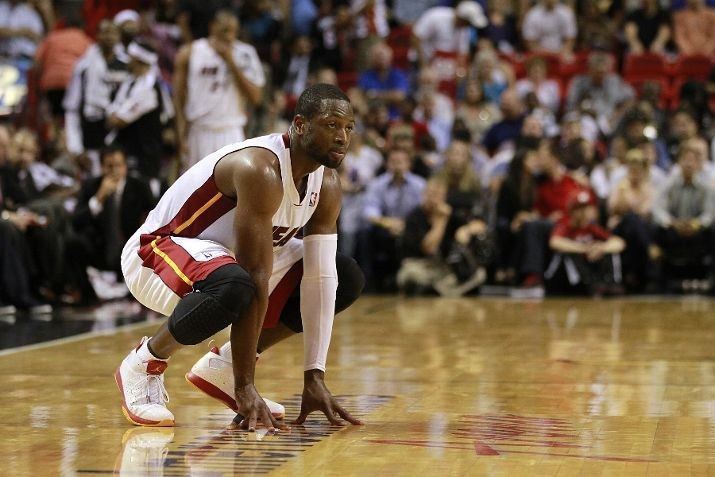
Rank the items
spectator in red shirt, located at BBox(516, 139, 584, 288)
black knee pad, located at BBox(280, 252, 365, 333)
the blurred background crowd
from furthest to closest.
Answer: spectator in red shirt, located at BBox(516, 139, 584, 288), the blurred background crowd, black knee pad, located at BBox(280, 252, 365, 333)

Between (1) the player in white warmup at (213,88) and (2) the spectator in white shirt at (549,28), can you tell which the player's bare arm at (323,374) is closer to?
(1) the player in white warmup at (213,88)

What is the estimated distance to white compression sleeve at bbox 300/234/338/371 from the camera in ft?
15.2

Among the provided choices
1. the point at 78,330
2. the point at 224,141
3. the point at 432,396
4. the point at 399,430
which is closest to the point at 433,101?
the point at 224,141

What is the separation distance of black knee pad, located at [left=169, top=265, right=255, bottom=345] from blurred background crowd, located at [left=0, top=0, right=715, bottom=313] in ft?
17.3

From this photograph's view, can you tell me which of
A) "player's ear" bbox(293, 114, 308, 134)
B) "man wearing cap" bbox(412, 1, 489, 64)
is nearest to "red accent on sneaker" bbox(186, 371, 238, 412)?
"player's ear" bbox(293, 114, 308, 134)

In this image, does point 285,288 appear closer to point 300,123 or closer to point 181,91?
point 300,123

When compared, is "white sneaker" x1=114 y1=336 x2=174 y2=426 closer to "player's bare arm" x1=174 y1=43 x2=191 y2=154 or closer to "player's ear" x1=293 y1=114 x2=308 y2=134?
"player's ear" x1=293 y1=114 x2=308 y2=134

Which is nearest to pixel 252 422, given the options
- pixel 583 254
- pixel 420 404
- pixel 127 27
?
pixel 420 404

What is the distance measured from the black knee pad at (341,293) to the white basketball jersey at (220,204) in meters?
0.27

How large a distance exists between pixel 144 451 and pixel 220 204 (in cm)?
94

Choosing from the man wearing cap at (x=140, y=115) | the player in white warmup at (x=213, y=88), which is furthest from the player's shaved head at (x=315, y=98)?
the man wearing cap at (x=140, y=115)

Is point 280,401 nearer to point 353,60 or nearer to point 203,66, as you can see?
point 203,66

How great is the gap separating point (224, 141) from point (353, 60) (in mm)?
5036

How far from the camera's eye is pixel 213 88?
10.1 meters
